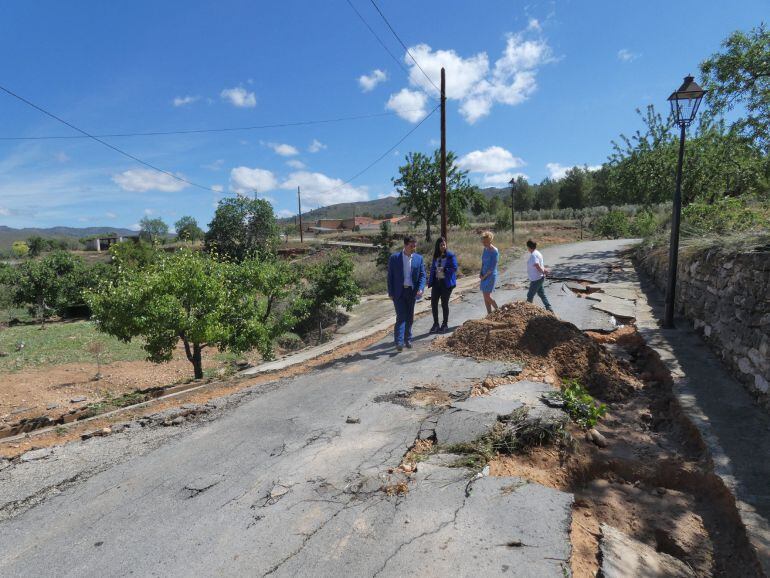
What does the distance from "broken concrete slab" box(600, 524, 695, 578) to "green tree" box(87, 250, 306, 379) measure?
782cm

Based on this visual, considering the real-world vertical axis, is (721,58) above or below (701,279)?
above

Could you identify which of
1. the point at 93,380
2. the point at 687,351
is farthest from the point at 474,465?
the point at 93,380

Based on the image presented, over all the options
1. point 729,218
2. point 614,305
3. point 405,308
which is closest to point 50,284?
point 405,308

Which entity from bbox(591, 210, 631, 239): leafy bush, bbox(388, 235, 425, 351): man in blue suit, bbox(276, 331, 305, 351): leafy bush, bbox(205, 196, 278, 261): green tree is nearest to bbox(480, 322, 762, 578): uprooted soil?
bbox(388, 235, 425, 351): man in blue suit

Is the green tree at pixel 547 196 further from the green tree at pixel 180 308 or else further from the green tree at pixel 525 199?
the green tree at pixel 180 308

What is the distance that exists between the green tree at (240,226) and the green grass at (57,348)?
75.8 feet

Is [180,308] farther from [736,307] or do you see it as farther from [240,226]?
[240,226]

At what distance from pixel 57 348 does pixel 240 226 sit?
29.9 meters

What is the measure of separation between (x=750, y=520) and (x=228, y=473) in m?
3.61

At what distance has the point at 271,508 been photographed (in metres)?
2.98

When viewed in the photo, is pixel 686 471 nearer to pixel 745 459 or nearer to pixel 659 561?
pixel 745 459

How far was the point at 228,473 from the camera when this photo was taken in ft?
11.5

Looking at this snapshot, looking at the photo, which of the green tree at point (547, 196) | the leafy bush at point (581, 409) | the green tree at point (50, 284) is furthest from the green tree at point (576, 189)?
the leafy bush at point (581, 409)

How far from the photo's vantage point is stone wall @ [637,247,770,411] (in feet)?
Result: 14.4
